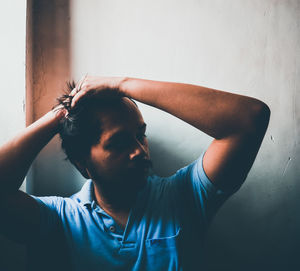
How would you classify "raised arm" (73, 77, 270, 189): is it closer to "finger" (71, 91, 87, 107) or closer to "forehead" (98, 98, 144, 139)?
"forehead" (98, 98, 144, 139)

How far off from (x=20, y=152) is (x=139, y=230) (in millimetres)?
475

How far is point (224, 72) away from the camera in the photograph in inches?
45.6

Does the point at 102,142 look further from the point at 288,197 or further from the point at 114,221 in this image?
the point at 288,197

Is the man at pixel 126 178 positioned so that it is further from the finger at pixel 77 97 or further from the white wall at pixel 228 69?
the white wall at pixel 228 69

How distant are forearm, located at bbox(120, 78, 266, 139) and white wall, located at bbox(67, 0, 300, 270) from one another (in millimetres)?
368

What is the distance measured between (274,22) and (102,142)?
0.98 meters

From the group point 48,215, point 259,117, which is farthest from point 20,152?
point 259,117

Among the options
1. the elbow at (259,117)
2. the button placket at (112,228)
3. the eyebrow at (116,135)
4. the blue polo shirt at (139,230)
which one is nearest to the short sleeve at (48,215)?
the blue polo shirt at (139,230)

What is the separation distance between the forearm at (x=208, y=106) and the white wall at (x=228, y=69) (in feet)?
1.21

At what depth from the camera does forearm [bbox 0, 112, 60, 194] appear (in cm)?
79

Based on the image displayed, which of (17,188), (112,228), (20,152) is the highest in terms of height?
(20,152)

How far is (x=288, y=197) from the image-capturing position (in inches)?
47.1

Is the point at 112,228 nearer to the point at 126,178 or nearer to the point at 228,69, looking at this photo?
the point at 126,178

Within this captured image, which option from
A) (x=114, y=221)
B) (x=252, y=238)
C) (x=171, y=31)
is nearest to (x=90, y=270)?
(x=114, y=221)
